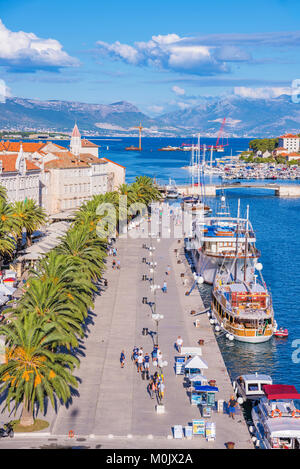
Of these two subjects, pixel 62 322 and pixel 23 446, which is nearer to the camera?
pixel 23 446

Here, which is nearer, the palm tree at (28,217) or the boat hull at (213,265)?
the boat hull at (213,265)

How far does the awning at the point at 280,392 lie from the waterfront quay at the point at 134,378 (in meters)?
2.04

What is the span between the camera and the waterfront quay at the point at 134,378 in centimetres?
2948

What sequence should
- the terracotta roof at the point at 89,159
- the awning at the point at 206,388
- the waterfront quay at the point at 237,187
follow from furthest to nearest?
1. the waterfront quay at the point at 237,187
2. the terracotta roof at the point at 89,159
3. the awning at the point at 206,388

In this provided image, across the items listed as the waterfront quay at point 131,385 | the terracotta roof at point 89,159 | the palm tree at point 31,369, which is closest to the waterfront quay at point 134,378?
the waterfront quay at point 131,385

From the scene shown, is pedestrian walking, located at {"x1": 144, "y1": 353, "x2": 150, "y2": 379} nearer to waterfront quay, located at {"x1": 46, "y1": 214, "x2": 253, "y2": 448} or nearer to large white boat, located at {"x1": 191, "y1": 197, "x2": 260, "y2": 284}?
waterfront quay, located at {"x1": 46, "y1": 214, "x2": 253, "y2": 448}

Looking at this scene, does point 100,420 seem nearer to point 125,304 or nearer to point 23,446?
point 23,446

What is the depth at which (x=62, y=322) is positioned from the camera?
32.2m

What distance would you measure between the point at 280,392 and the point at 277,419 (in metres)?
2.91

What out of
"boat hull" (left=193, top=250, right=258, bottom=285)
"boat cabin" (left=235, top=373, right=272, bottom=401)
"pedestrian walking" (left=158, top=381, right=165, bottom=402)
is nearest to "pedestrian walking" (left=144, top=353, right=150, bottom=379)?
"pedestrian walking" (left=158, top=381, right=165, bottom=402)

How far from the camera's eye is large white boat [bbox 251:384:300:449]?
1185 inches

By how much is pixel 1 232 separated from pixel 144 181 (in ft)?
193

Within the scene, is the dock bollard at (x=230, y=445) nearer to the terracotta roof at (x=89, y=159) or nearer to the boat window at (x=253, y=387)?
the boat window at (x=253, y=387)
